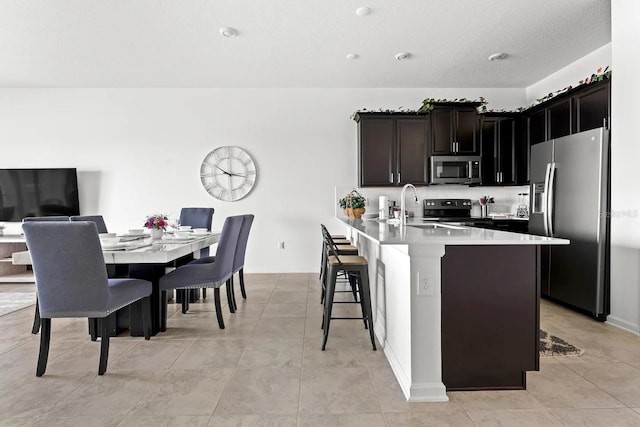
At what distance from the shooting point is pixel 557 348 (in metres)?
2.43

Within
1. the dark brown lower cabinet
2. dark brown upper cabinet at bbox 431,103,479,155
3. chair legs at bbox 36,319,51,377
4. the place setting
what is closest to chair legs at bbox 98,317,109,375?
chair legs at bbox 36,319,51,377

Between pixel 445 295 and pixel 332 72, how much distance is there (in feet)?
11.6

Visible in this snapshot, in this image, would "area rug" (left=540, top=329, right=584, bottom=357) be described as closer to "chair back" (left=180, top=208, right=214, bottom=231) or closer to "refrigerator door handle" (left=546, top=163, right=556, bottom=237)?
"refrigerator door handle" (left=546, top=163, right=556, bottom=237)

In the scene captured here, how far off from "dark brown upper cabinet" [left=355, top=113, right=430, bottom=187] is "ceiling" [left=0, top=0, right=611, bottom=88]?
58cm

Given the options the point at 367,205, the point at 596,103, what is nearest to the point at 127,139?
the point at 367,205

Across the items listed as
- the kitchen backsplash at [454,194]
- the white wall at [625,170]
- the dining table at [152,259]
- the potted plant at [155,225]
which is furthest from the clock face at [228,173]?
the white wall at [625,170]

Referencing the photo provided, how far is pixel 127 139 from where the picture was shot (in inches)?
199

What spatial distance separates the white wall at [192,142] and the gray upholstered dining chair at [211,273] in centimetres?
224

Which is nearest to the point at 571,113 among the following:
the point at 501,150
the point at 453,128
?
the point at 501,150

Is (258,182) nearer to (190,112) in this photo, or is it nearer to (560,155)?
(190,112)

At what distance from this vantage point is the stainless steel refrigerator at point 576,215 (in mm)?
2969

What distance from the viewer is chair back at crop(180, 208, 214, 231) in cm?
428

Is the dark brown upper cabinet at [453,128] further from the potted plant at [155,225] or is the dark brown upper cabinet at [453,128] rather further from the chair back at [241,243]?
the potted plant at [155,225]

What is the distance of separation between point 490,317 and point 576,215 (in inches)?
79.4
